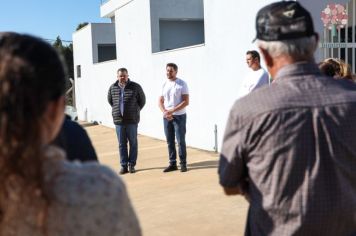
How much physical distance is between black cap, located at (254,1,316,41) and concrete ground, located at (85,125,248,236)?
10.3 ft

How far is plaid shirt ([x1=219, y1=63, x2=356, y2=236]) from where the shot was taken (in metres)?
1.94

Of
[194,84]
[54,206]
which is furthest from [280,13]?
[194,84]

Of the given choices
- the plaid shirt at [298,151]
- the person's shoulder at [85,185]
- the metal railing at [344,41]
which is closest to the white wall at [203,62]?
the metal railing at [344,41]

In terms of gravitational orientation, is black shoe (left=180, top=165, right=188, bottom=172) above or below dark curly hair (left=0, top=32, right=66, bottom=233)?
below

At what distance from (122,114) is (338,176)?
6107 millimetres

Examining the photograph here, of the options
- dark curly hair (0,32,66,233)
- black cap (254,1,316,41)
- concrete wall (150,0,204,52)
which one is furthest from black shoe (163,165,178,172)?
dark curly hair (0,32,66,233)

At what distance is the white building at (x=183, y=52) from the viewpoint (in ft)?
27.6

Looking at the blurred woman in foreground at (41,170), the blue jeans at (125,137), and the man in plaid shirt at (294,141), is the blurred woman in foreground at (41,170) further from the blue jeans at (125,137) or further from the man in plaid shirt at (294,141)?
the blue jeans at (125,137)

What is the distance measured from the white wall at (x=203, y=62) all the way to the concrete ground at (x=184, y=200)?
2.98 ft

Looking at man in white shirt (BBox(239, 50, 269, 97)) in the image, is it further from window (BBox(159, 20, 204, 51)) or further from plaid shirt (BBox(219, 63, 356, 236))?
window (BBox(159, 20, 204, 51))

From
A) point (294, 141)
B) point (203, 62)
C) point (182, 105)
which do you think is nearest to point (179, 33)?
point (203, 62)

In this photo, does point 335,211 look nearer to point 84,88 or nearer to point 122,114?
point 122,114

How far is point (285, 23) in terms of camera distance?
6.53 ft

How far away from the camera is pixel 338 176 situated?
1979 mm
